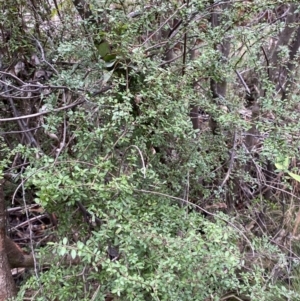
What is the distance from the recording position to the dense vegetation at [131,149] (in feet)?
3.33

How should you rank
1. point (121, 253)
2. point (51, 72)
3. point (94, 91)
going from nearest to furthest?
point (121, 253) → point (94, 91) → point (51, 72)

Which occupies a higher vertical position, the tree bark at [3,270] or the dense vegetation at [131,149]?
the dense vegetation at [131,149]

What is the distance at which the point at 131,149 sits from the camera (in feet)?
3.79

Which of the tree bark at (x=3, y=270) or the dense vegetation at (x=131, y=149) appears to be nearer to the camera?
the dense vegetation at (x=131, y=149)

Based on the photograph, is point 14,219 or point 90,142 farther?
point 14,219

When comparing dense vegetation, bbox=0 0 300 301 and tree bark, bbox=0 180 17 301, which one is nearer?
dense vegetation, bbox=0 0 300 301

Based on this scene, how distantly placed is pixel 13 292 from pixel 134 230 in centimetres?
61

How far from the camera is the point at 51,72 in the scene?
1.46 m

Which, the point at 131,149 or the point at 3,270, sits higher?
the point at 131,149

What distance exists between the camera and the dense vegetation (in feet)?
3.33

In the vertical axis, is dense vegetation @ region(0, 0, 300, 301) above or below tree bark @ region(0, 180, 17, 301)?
above

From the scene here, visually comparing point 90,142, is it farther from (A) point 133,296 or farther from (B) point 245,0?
(B) point 245,0

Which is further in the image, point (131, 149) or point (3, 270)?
point (3, 270)

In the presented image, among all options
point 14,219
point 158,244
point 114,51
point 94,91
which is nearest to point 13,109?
point 94,91
